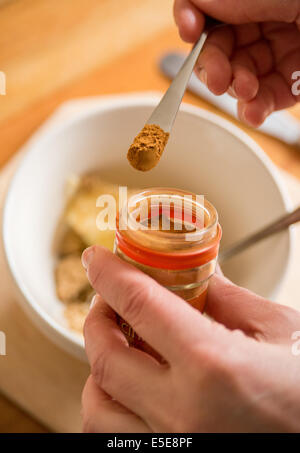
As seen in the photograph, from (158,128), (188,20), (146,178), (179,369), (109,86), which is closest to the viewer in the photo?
(179,369)

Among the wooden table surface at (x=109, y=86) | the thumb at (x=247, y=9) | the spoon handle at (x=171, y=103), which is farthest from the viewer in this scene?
the wooden table surface at (x=109, y=86)

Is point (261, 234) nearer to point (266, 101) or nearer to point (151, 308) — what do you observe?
point (266, 101)

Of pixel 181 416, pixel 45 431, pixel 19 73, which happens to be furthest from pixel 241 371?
pixel 19 73

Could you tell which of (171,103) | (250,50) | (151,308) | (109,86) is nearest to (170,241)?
(151,308)

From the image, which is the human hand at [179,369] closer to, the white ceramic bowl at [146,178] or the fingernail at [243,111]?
the white ceramic bowl at [146,178]

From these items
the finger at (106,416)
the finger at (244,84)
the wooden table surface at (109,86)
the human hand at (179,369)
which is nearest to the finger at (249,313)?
the human hand at (179,369)

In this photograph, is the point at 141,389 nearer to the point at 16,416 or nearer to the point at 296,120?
the point at 16,416

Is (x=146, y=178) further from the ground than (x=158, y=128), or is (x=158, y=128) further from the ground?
(x=158, y=128)
